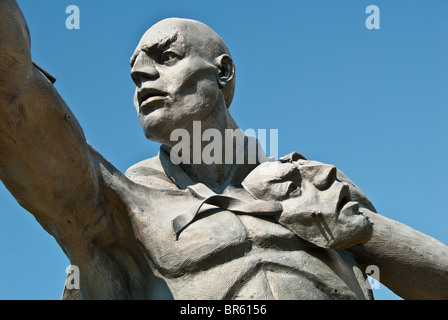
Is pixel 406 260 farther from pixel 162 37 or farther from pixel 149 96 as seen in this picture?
pixel 162 37

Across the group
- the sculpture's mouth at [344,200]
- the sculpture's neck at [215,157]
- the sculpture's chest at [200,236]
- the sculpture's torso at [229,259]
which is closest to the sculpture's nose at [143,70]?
the sculpture's neck at [215,157]

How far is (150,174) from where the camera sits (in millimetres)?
5152

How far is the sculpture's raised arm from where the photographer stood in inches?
148

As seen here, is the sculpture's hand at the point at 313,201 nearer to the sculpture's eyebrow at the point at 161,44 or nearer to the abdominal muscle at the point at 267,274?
the abdominal muscle at the point at 267,274

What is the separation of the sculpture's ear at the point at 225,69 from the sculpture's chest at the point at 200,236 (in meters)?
0.96

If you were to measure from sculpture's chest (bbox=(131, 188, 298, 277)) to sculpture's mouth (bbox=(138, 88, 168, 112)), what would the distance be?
0.65 m

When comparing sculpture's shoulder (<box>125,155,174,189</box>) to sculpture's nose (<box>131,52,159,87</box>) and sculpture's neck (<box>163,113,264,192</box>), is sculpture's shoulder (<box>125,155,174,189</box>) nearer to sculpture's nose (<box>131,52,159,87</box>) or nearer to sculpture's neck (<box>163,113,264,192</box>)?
sculpture's neck (<box>163,113,264,192</box>)

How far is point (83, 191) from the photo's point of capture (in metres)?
4.40

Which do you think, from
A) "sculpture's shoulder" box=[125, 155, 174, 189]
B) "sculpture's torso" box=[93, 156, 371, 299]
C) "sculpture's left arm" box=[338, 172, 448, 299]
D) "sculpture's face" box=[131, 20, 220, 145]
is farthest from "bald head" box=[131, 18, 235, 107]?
"sculpture's left arm" box=[338, 172, 448, 299]

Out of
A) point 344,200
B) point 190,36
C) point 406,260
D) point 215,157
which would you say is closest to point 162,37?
point 190,36

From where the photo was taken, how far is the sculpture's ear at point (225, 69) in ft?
17.2
